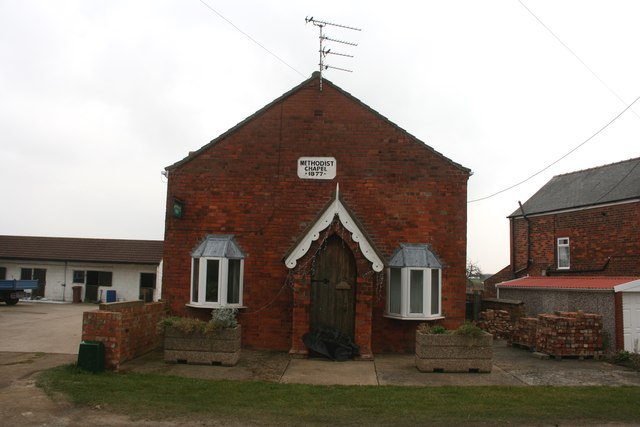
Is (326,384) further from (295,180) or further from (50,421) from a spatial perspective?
(295,180)

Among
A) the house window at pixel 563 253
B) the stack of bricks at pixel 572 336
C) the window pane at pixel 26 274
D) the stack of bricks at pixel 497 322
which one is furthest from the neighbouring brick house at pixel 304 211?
the window pane at pixel 26 274

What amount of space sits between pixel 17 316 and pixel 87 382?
52.5 ft

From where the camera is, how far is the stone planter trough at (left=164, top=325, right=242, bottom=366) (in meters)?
11.0

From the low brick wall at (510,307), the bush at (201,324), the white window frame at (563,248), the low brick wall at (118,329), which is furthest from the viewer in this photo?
the white window frame at (563,248)

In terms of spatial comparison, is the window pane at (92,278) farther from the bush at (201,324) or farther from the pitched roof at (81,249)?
the bush at (201,324)

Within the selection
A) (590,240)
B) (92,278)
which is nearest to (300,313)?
(590,240)

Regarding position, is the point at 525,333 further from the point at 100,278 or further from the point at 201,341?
the point at 100,278

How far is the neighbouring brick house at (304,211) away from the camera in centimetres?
1327

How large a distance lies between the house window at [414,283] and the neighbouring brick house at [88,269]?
82.9ft

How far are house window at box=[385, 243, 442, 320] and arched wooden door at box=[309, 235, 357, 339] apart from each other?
116cm

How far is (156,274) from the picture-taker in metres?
36.0

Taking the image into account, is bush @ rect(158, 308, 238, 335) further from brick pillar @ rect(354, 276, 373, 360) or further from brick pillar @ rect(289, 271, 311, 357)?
brick pillar @ rect(354, 276, 373, 360)

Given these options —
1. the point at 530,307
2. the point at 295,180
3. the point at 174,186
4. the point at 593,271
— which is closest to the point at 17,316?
the point at 174,186

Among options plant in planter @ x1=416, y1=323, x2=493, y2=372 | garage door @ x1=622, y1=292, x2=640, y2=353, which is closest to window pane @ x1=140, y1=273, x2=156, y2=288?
plant in planter @ x1=416, y1=323, x2=493, y2=372
